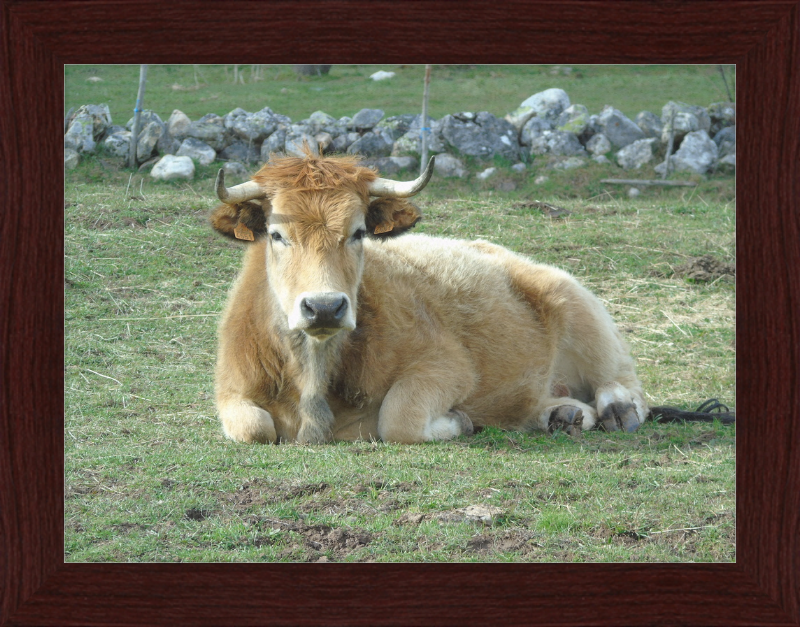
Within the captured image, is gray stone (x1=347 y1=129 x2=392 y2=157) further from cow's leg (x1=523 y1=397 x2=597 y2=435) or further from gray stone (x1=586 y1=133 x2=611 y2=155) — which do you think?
cow's leg (x1=523 y1=397 x2=597 y2=435)

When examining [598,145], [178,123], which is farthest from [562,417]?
[178,123]

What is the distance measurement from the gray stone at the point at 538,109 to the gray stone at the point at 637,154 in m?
1.17

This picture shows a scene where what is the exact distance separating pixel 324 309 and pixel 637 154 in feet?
30.9

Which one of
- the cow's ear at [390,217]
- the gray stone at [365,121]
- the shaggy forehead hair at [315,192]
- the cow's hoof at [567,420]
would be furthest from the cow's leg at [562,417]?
the gray stone at [365,121]

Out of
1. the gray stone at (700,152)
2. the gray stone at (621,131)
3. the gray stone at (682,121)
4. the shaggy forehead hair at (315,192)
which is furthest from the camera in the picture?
the gray stone at (621,131)

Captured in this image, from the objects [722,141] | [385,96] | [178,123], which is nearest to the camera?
[722,141]

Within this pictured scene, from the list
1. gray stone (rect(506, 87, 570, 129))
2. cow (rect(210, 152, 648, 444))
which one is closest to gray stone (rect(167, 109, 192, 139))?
gray stone (rect(506, 87, 570, 129))

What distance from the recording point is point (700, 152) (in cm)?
1305

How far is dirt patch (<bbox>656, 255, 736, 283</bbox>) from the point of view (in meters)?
10.7

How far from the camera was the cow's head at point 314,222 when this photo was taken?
230 inches

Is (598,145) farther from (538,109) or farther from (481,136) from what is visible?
(481,136)
